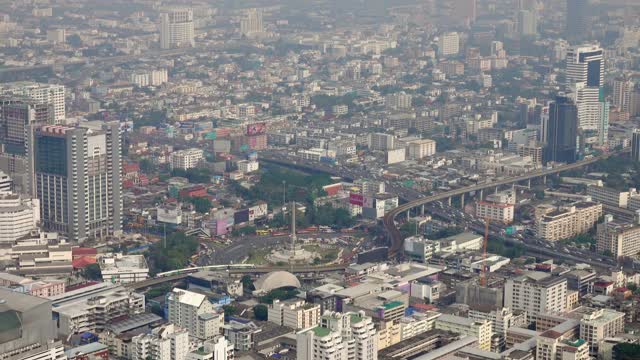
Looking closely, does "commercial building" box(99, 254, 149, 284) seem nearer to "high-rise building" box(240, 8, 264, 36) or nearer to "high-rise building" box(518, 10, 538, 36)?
"high-rise building" box(518, 10, 538, 36)

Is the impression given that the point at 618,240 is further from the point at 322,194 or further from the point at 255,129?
the point at 255,129

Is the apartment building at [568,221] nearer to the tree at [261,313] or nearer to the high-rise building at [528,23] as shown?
the tree at [261,313]

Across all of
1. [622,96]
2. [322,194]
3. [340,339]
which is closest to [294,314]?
[340,339]

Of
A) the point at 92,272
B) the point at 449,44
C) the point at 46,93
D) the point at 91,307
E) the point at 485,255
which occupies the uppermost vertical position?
the point at 46,93

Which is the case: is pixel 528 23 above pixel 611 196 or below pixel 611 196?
above

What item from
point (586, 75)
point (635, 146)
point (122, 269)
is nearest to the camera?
point (122, 269)

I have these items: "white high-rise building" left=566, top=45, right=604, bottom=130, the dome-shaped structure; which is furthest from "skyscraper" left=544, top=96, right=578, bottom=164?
the dome-shaped structure

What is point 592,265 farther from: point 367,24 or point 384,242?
point 367,24
